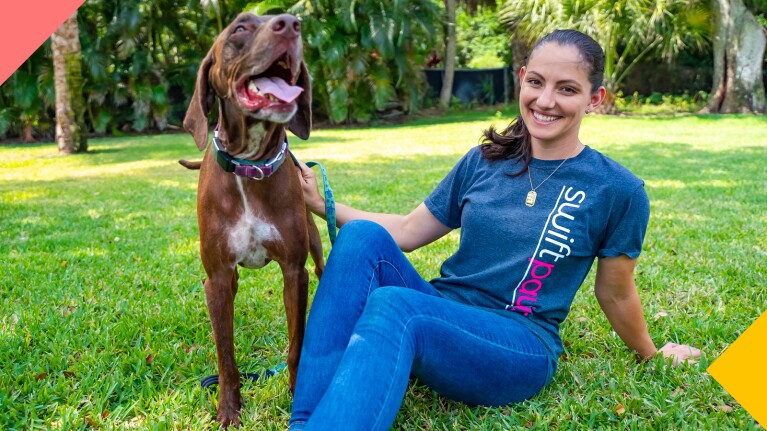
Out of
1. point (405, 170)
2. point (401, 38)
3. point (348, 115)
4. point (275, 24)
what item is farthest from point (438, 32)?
point (275, 24)

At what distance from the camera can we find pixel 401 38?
1906cm

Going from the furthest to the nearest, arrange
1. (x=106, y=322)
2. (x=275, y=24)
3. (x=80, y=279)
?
1. (x=80, y=279)
2. (x=106, y=322)
3. (x=275, y=24)

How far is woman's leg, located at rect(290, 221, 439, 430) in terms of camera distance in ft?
7.17

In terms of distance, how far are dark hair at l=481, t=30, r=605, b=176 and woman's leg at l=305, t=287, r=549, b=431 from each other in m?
0.72

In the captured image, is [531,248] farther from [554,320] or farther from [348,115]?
[348,115]

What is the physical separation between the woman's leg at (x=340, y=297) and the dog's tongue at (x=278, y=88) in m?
0.57

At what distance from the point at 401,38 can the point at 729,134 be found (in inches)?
376

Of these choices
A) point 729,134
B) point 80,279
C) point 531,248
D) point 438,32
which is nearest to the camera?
point 531,248

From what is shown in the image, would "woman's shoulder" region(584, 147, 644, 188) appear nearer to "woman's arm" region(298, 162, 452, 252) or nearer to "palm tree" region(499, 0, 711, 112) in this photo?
"woman's arm" region(298, 162, 452, 252)

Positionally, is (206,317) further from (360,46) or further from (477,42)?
(477,42)

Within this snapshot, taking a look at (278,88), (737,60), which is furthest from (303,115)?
(737,60)

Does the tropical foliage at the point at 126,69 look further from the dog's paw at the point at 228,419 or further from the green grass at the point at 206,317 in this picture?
the dog's paw at the point at 228,419

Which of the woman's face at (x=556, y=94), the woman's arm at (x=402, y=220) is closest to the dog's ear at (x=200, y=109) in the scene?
the woman's arm at (x=402, y=220)

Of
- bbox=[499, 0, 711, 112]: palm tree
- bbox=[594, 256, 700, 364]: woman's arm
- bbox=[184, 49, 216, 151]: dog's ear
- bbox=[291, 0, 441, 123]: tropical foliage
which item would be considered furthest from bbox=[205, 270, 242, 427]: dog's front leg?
bbox=[499, 0, 711, 112]: palm tree
